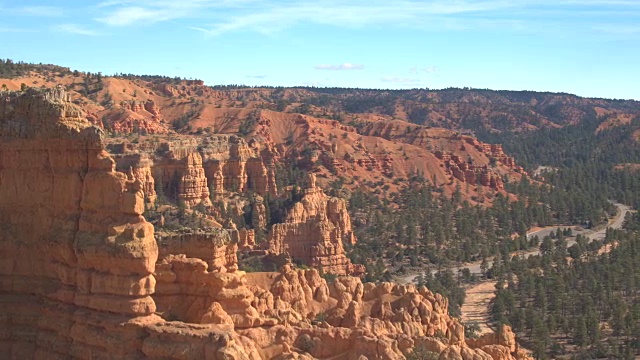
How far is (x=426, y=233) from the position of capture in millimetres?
107688

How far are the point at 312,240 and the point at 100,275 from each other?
56.0 meters

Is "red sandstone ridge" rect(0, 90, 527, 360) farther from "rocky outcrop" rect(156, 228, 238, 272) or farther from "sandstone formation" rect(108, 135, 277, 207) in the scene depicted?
"sandstone formation" rect(108, 135, 277, 207)

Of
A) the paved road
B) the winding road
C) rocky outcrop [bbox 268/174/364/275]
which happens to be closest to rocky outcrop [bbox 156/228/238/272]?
the winding road

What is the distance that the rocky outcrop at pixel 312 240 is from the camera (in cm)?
8000

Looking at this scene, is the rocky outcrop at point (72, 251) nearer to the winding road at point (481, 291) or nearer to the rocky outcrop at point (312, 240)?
the winding road at point (481, 291)

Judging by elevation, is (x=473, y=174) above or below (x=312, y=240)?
above

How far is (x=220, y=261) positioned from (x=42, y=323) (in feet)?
19.6

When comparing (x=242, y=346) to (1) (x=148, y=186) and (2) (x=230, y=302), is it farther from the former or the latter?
(1) (x=148, y=186)

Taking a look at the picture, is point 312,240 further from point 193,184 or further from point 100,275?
point 100,275

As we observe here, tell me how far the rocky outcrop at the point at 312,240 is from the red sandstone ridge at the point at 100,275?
4890 cm

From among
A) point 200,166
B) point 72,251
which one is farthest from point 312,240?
point 72,251

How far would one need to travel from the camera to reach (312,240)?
81.8 meters

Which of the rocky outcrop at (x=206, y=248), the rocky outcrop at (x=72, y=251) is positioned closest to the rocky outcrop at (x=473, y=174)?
the rocky outcrop at (x=206, y=248)

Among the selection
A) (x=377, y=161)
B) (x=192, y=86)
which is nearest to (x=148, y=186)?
(x=377, y=161)
